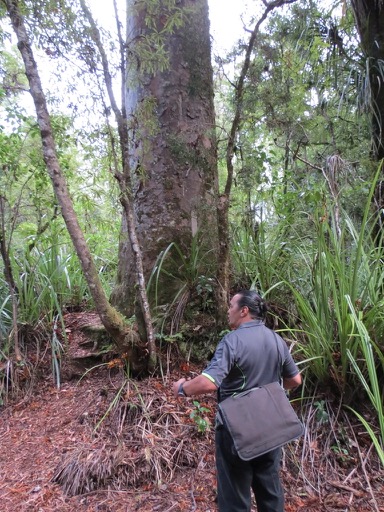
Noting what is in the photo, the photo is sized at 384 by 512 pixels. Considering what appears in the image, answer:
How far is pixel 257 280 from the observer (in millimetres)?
3676

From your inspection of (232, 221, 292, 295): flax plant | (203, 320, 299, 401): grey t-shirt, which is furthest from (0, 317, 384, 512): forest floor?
(232, 221, 292, 295): flax plant

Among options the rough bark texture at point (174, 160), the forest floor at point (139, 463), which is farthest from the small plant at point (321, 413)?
the rough bark texture at point (174, 160)

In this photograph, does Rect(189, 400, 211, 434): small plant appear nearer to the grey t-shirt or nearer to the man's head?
the grey t-shirt

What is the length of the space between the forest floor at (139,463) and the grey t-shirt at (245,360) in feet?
2.85

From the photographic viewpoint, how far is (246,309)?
2.02 m

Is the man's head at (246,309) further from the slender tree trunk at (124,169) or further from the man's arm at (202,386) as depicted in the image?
the slender tree trunk at (124,169)

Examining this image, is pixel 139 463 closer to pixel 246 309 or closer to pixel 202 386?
pixel 202 386

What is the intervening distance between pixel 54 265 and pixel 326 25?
518 cm

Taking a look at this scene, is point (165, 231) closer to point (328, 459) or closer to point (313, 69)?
point (328, 459)

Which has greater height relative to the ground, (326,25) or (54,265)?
(326,25)

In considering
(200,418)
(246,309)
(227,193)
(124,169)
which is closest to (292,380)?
(246,309)

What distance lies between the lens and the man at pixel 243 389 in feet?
5.98

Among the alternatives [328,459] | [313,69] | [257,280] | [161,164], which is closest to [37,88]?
[161,164]

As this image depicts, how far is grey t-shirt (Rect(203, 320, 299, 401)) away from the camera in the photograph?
1.80 m
